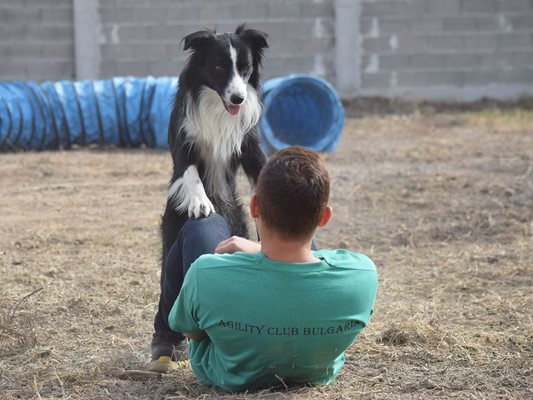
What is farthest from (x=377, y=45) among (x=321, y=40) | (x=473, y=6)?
(x=473, y=6)

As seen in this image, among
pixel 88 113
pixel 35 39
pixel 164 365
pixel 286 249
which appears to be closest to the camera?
pixel 286 249

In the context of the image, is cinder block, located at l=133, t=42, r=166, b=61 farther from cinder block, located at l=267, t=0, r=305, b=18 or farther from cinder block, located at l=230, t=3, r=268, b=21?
cinder block, located at l=267, t=0, r=305, b=18

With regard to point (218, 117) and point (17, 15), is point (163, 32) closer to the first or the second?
point (17, 15)

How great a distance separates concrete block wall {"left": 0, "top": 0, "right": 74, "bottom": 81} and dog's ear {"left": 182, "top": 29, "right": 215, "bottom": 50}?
9341 millimetres

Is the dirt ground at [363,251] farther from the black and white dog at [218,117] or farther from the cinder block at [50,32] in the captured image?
the cinder block at [50,32]

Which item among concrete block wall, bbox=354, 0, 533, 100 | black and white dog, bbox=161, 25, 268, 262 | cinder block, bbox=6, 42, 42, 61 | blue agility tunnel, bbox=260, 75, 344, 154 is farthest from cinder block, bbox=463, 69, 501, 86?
black and white dog, bbox=161, 25, 268, 262

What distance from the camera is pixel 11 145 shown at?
1030 cm

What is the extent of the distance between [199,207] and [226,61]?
0.93m

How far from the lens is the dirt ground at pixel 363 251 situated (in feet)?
13.0

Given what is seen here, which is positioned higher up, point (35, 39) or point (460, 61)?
point (35, 39)

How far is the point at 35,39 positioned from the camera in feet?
44.8

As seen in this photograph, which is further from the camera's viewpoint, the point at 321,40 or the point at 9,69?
the point at 321,40

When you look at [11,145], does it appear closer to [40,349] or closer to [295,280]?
[40,349]

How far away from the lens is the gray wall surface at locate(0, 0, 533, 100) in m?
13.7
